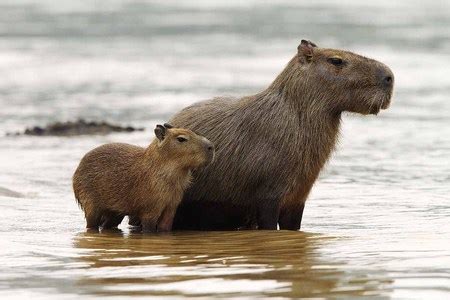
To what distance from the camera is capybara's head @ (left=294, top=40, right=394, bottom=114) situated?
9.47m

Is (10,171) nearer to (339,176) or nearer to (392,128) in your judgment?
(339,176)

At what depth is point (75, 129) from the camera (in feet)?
53.5

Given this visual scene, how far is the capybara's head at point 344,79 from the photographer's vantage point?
373 inches

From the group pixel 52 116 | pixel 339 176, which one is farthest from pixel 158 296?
pixel 52 116

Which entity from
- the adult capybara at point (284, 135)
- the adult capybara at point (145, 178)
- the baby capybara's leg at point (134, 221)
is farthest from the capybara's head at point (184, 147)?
the baby capybara's leg at point (134, 221)

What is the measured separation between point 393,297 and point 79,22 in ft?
99.4

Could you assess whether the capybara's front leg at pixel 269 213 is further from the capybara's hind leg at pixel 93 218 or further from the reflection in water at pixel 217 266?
the capybara's hind leg at pixel 93 218

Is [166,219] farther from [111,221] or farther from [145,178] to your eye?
[111,221]

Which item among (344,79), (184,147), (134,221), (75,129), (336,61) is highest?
(336,61)

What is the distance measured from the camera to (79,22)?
1435 inches

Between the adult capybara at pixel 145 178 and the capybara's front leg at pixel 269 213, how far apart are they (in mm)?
510

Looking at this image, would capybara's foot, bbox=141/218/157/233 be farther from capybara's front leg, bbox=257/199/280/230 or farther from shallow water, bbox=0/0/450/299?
capybara's front leg, bbox=257/199/280/230

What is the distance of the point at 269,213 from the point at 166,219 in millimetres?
696

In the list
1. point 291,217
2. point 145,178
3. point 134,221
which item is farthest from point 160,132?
point 291,217
